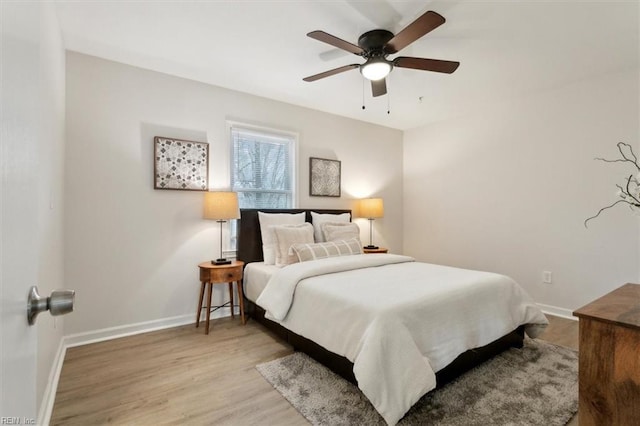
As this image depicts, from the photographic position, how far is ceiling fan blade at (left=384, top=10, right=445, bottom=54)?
180 cm

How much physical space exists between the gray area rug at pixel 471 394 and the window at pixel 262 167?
1.83 meters

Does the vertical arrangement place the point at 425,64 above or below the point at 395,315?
above

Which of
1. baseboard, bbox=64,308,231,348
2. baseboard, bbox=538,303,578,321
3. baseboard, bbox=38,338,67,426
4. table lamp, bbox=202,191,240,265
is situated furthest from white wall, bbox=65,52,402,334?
baseboard, bbox=538,303,578,321

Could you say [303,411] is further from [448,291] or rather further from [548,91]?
[548,91]

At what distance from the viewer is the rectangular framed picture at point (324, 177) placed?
424cm

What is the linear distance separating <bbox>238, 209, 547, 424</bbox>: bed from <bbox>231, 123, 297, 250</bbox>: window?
116 cm

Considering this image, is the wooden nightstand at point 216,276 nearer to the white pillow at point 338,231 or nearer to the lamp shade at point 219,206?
the lamp shade at point 219,206

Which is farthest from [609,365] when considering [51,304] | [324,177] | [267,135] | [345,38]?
[267,135]

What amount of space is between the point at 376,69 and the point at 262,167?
1977 mm

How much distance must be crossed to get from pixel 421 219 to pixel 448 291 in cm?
308

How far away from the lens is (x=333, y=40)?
6.88ft

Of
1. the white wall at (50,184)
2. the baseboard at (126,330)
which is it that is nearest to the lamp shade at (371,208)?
the baseboard at (126,330)

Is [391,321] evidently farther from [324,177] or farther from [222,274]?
[324,177]

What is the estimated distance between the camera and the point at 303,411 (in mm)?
1796
